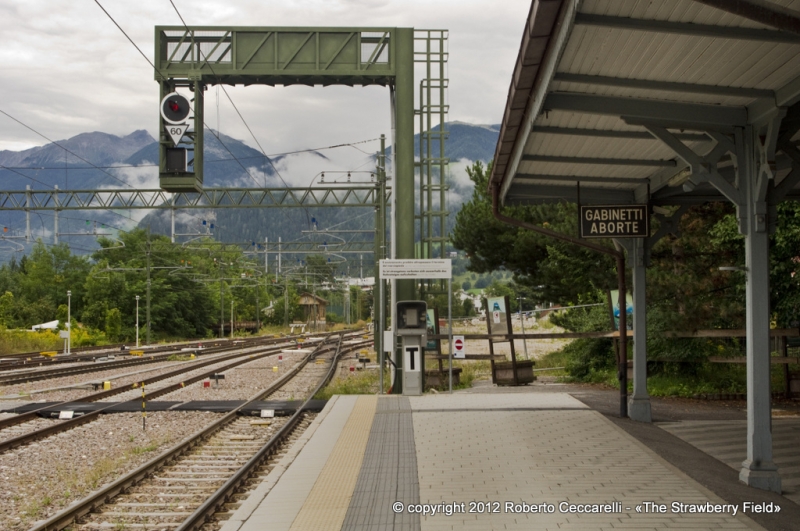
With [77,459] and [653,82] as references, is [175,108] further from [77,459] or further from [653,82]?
[653,82]

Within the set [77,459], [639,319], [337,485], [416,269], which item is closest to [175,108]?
[416,269]

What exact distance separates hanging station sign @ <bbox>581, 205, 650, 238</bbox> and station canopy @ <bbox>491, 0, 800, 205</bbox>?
56cm

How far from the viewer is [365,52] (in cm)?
1672

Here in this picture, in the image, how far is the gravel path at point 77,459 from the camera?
8172 mm

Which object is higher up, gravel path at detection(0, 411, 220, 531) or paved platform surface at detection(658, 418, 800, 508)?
paved platform surface at detection(658, 418, 800, 508)

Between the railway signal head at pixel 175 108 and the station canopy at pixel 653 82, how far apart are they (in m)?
7.72

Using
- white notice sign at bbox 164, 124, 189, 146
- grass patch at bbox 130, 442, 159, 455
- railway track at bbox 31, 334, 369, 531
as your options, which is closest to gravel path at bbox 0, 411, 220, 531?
grass patch at bbox 130, 442, 159, 455

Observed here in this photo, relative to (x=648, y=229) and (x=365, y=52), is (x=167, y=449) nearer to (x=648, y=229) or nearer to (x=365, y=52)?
(x=648, y=229)

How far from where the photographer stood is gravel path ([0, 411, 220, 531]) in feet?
26.8

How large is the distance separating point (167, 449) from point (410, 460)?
372cm

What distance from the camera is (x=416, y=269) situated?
15.3 meters

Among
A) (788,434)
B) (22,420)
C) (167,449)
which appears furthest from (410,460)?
(22,420)

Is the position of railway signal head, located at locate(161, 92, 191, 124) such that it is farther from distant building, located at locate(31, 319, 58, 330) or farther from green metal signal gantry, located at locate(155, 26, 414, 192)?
distant building, located at locate(31, 319, 58, 330)

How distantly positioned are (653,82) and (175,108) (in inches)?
436
